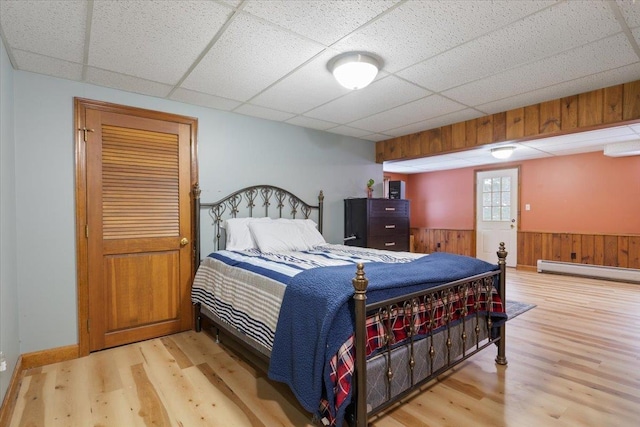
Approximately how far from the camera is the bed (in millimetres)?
1505

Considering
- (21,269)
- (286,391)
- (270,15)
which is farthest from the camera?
(21,269)

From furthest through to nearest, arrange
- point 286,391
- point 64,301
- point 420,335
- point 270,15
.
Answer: point 64,301 < point 286,391 < point 420,335 < point 270,15

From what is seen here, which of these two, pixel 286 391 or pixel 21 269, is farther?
pixel 21 269

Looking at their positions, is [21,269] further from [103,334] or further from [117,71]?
[117,71]

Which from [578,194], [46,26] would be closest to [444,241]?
[578,194]

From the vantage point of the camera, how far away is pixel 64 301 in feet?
8.32

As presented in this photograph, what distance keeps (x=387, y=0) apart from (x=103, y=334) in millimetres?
3166

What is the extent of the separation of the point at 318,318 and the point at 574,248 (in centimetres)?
619

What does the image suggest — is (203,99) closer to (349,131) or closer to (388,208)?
(349,131)

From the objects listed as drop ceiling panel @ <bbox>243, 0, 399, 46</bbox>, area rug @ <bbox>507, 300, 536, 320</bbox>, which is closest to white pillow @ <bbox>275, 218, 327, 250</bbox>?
Result: drop ceiling panel @ <bbox>243, 0, 399, 46</bbox>

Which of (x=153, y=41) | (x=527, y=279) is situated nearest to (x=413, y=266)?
(x=153, y=41)

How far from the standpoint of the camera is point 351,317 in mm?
1547

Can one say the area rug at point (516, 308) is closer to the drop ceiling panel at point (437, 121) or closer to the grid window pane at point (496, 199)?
the drop ceiling panel at point (437, 121)

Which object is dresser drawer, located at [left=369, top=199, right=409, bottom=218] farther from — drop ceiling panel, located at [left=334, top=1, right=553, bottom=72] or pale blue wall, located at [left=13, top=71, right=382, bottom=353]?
pale blue wall, located at [left=13, top=71, right=382, bottom=353]
